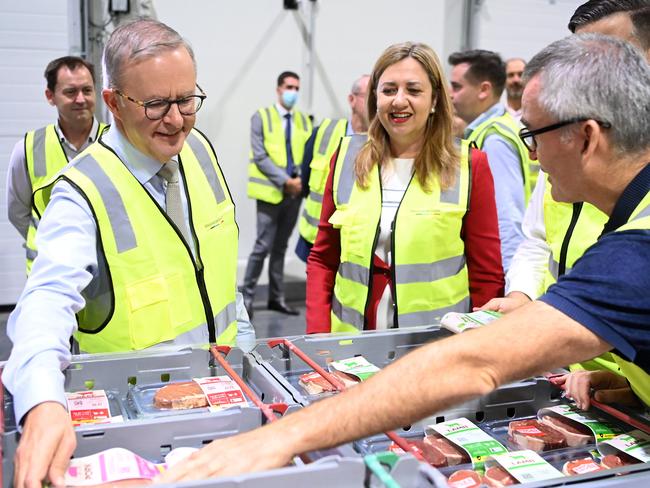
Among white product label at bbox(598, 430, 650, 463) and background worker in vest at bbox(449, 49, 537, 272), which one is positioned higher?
background worker in vest at bbox(449, 49, 537, 272)

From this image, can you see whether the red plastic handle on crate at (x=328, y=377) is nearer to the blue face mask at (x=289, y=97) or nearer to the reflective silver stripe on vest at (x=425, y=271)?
the reflective silver stripe on vest at (x=425, y=271)

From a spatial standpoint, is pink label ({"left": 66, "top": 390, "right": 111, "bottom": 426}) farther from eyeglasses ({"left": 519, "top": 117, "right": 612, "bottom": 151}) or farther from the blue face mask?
the blue face mask

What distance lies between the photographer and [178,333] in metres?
1.81

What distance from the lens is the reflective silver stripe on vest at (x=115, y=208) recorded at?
5.65ft

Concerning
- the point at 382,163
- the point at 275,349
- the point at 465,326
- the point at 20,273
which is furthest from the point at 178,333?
the point at 20,273

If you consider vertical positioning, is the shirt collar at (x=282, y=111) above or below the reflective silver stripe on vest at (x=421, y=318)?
above

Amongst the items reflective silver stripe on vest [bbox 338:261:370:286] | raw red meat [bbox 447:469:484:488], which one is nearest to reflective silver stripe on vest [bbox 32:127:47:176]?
reflective silver stripe on vest [bbox 338:261:370:286]

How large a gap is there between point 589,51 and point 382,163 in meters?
1.27

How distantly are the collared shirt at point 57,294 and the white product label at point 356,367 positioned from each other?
22 centimetres

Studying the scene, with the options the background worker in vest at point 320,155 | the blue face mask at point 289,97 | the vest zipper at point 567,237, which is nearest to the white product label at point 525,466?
the vest zipper at point 567,237

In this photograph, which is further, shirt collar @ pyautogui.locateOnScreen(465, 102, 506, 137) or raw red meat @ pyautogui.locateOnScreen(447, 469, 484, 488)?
shirt collar @ pyautogui.locateOnScreen(465, 102, 506, 137)

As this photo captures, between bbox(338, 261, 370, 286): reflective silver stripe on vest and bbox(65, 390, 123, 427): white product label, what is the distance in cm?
119

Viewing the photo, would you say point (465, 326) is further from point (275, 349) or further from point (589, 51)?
point (589, 51)

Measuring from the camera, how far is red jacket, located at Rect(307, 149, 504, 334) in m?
2.46
